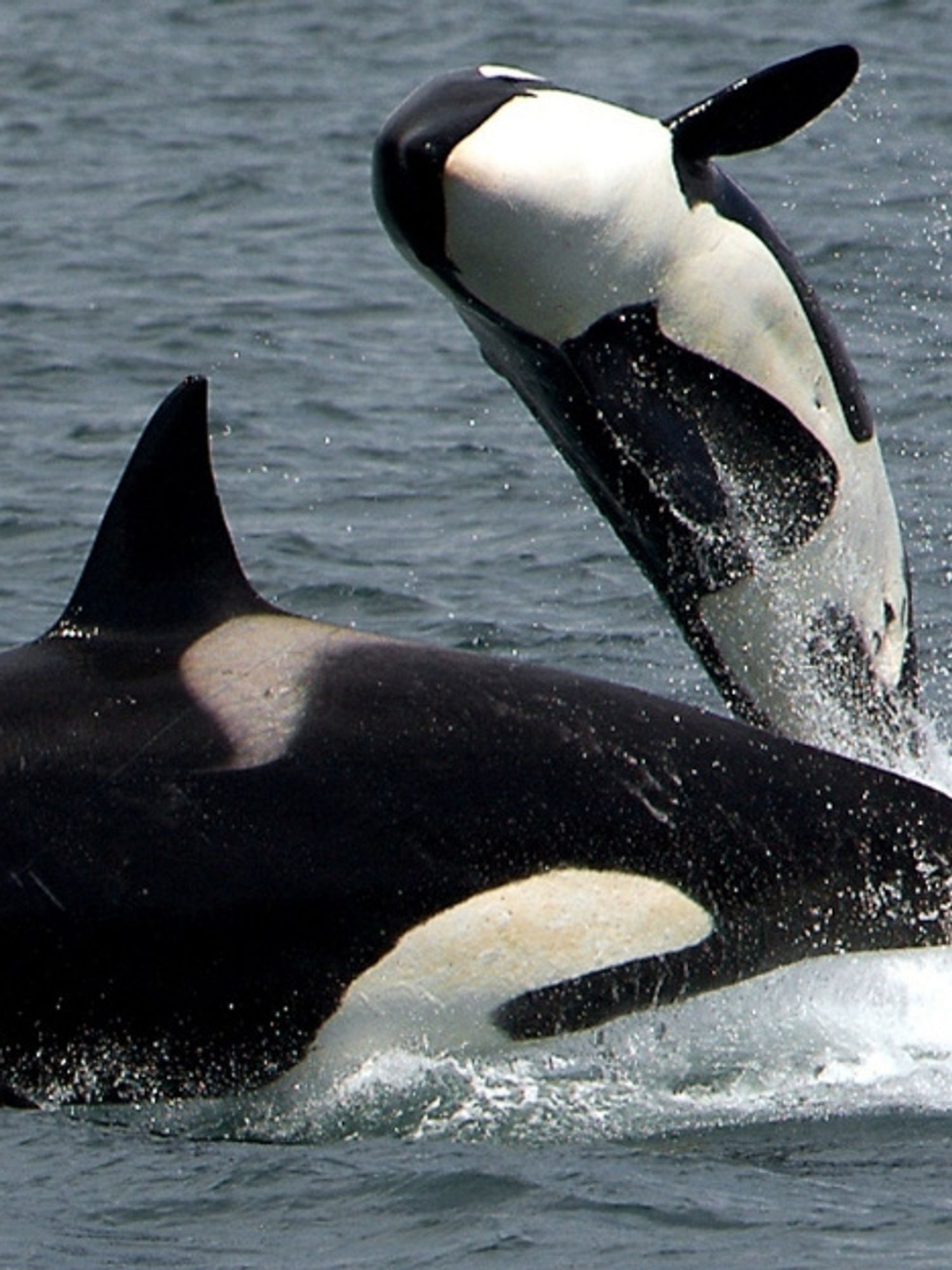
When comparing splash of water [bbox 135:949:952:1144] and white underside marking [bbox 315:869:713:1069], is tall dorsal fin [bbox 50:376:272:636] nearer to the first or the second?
white underside marking [bbox 315:869:713:1069]

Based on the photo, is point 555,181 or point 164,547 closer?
point 164,547

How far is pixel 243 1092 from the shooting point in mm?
9156

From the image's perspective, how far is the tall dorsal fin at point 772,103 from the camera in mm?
10711

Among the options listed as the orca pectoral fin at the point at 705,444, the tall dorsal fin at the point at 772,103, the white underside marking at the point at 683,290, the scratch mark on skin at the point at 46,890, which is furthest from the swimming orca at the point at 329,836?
the tall dorsal fin at the point at 772,103

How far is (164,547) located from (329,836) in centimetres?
113

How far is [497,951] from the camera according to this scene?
30.1 feet

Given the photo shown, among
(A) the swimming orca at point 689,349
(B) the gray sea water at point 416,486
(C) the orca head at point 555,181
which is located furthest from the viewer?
(A) the swimming orca at point 689,349

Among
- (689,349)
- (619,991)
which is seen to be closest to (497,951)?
(619,991)

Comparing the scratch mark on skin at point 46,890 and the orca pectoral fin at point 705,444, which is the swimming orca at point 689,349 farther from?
the scratch mark on skin at point 46,890

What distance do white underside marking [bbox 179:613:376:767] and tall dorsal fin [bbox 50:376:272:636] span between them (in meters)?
0.11

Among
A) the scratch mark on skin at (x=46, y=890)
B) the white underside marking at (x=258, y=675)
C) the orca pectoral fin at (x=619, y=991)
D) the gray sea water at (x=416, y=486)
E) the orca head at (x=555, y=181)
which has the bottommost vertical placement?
the gray sea water at (x=416, y=486)

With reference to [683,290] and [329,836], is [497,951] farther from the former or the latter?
[683,290]

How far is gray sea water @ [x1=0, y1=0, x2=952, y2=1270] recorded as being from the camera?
846cm

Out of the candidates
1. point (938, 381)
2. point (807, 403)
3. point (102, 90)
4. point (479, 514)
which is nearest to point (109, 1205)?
point (807, 403)
